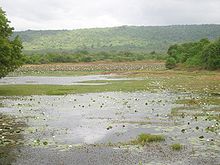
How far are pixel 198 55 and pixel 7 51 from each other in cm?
5349

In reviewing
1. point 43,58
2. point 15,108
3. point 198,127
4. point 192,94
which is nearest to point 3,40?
point 15,108

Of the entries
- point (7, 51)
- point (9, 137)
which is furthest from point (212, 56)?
point (9, 137)

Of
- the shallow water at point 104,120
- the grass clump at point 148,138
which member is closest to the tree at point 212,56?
the shallow water at point 104,120

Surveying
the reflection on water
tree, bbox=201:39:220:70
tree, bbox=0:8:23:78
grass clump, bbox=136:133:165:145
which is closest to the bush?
tree, bbox=201:39:220:70

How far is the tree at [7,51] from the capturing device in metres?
51.4

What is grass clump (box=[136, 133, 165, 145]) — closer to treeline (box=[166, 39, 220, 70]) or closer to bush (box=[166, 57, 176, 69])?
treeline (box=[166, 39, 220, 70])

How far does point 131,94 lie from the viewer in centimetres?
5000

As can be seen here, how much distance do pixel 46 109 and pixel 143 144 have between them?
17.0 m

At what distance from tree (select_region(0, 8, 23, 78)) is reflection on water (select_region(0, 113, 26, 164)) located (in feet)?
64.4

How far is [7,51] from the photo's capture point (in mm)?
51719

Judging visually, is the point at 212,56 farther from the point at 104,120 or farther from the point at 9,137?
the point at 9,137

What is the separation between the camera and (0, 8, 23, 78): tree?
5141 cm

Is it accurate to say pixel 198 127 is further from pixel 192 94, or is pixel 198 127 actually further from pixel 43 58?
pixel 43 58

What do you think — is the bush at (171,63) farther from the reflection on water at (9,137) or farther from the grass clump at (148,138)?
the grass clump at (148,138)
